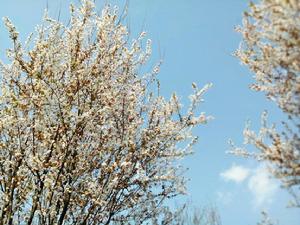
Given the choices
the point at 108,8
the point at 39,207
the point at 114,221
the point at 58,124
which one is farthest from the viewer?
the point at 108,8

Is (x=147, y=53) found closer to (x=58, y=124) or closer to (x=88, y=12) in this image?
(x=88, y=12)

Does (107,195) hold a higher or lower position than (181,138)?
lower

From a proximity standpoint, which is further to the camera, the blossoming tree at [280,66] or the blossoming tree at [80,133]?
the blossoming tree at [80,133]

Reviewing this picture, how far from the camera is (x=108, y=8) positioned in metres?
10.8

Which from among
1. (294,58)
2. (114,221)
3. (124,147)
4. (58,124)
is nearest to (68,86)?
(58,124)

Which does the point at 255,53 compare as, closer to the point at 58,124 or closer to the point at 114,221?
the point at 58,124

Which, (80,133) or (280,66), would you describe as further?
(80,133)

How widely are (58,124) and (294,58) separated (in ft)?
17.8

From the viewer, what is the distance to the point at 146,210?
32.2 feet

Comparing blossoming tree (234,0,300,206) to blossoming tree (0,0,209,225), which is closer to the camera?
blossoming tree (234,0,300,206)

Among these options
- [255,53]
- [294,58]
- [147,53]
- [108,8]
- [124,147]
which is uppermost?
[108,8]

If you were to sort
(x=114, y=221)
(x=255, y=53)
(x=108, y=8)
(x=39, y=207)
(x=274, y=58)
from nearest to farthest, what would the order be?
(x=274, y=58), (x=255, y=53), (x=39, y=207), (x=114, y=221), (x=108, y=8)

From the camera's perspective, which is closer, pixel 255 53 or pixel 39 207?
pixel 255 53

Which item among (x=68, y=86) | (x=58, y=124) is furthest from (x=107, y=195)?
(x=68, y=86)
